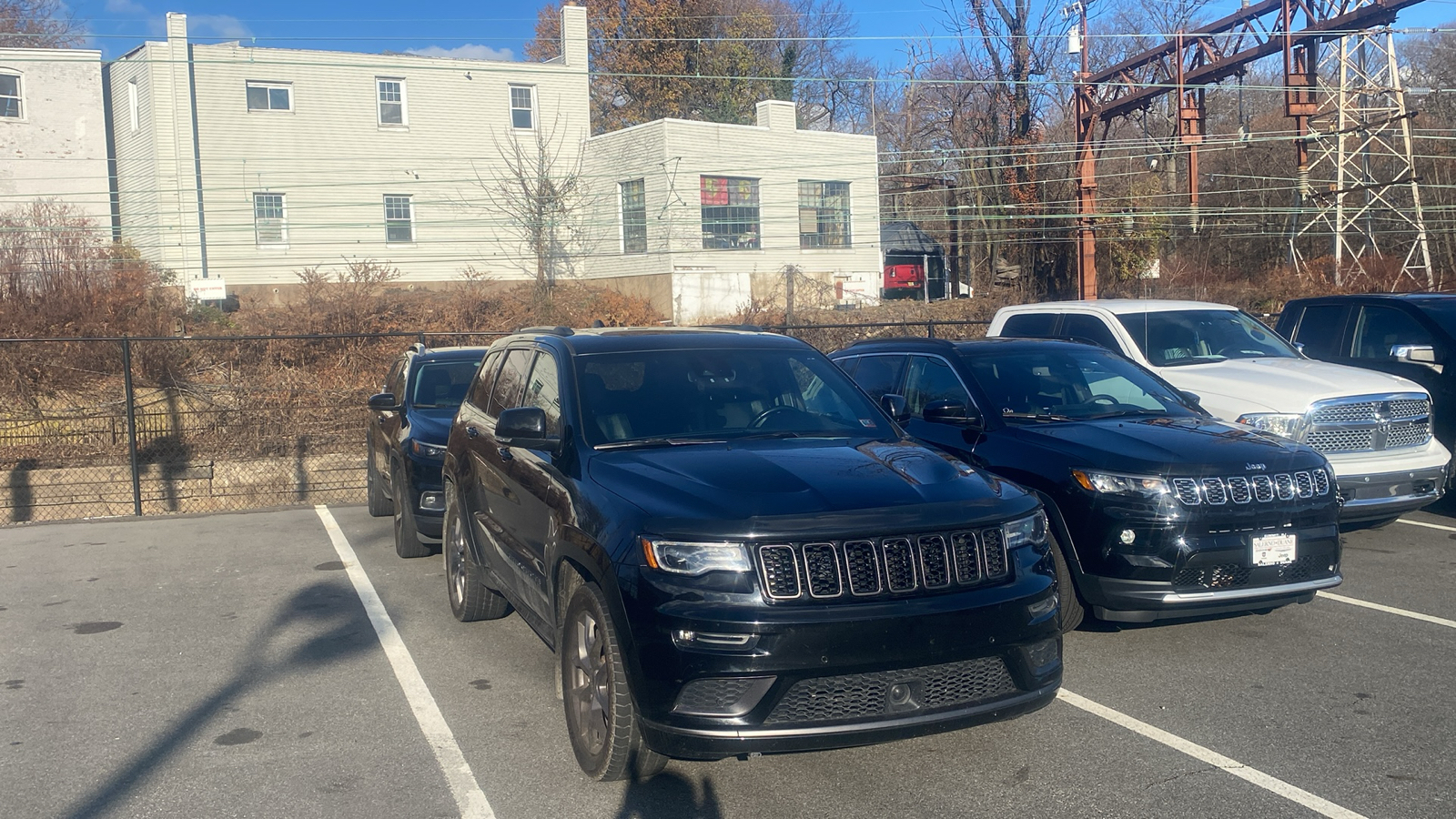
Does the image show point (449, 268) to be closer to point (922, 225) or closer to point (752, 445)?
point (922, 225)

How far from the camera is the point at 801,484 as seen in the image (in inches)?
176

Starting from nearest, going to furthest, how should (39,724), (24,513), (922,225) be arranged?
(39,724)
(24,513)
(922,225)

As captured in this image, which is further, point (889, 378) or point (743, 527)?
point (889, 378)

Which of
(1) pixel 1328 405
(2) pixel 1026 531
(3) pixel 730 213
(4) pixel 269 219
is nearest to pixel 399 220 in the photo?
(4) pixel 269 219

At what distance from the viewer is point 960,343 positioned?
8141 millimetres

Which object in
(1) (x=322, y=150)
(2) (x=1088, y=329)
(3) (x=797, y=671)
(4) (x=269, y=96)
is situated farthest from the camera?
(1) (x=322, y=150)

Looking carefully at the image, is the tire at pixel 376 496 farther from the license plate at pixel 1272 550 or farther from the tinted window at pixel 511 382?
the license plate at pixel 1272 550

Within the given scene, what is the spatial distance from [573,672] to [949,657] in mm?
1612

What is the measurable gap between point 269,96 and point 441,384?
26.1m

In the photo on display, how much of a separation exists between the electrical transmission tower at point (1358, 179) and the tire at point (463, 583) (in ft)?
88.2

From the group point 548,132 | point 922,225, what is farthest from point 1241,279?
point 548,132

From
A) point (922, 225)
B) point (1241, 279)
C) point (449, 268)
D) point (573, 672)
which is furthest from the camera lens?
point (922, 225)

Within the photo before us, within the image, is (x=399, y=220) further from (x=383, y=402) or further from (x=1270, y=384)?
(x=1270, y=384)

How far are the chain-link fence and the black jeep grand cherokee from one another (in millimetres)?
9774
